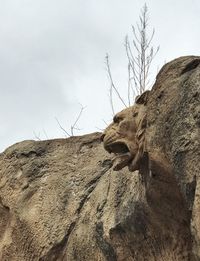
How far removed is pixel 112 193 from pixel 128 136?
936 millimetres

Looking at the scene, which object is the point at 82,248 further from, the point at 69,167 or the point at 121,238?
the point at 69,167

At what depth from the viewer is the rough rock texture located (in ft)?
14.2

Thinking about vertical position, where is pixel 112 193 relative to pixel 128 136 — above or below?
below

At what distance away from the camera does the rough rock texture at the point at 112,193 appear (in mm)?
4324

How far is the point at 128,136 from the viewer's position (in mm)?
4836

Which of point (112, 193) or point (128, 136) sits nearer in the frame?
point (128, 136)

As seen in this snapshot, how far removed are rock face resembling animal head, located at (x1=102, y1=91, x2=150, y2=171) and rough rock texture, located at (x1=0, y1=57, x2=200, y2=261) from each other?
86 mm

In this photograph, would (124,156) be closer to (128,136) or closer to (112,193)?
(128,136)

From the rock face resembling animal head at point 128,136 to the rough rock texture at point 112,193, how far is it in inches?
3.4

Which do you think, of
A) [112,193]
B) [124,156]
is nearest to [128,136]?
[124,156]

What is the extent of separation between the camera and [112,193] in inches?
223

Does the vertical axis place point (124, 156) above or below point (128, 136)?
below

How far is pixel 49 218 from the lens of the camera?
636 cm

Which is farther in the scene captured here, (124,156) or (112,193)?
(112,193)
